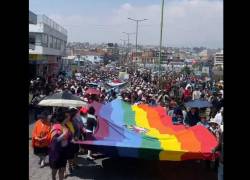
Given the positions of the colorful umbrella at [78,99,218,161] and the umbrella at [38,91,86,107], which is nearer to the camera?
the colorful umbrella at [78,99,218,161]

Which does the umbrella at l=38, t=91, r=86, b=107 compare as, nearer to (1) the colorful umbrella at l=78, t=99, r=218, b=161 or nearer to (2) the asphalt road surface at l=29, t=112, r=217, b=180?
(1) the colorful umbrella at l=78, t=99, r=218, b=161

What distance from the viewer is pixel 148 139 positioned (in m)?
11.3

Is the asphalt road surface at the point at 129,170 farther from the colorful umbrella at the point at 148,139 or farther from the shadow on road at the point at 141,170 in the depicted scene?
the colorful umbrella at the point at 148,139

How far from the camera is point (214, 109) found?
1900cm

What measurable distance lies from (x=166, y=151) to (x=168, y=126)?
136 inches

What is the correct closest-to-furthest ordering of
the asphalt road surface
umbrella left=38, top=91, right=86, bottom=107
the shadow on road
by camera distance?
1. the asphalt road surface
2. the shadow on road
3. umbrella left=38, top=91, right=86, bottom=107

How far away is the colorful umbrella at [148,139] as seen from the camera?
1047 centimetres

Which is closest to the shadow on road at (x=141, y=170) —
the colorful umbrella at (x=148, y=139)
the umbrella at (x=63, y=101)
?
the colorful umbrella at (x=148, y=139)

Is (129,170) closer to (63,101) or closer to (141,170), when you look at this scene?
(141,170)

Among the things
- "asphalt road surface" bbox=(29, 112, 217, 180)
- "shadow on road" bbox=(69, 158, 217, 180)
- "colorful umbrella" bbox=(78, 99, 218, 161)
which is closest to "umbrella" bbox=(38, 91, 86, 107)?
"colorful umbrella" bbox=(78, 99, 218, 161)

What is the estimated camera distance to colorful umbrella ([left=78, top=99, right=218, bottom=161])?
1047 cm

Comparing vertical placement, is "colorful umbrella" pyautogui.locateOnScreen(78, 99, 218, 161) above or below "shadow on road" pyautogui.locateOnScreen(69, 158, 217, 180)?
above

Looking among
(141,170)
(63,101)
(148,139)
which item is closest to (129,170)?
(141,170)
